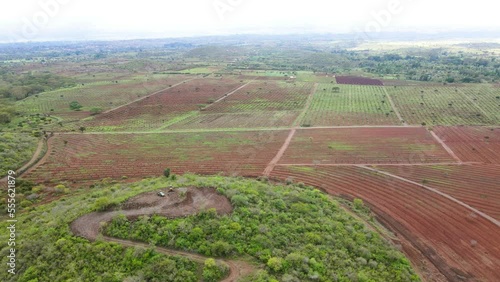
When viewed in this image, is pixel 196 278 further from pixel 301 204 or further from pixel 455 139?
pixel 455 139

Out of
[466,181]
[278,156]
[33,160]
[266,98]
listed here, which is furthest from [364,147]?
[33,160]

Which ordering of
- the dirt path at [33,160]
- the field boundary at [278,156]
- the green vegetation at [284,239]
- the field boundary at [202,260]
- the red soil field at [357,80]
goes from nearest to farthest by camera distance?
the field boundary at [202,260] < the green vegetation at [284,239] < the dirt path at [33,160] < the field boundary at [278,156] < the red soil field at [357,80]

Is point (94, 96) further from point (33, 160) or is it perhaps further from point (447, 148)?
point (447, 148)

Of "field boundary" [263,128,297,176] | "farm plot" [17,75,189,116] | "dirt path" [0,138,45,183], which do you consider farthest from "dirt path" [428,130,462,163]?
"farm plot" [17,75,189,116]

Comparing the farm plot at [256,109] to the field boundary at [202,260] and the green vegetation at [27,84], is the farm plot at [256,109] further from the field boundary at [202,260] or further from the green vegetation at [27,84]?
the green vegetation at [27,84]

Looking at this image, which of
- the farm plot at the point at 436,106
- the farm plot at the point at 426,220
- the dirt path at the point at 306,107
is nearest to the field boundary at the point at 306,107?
the dirt path at the point at 306,107

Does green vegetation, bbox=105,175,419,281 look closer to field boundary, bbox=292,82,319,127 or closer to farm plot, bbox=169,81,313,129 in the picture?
farm plot, bbox=169,81,313,129
